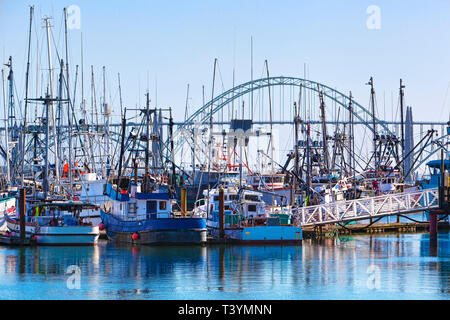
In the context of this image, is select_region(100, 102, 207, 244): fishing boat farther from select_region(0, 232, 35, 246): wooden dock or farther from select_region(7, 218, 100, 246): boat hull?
select_region(0, 232, 35, 246): wooden dock

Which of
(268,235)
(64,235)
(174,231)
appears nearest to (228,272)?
(174,231)

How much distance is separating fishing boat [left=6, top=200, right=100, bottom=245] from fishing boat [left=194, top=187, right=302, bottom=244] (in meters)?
9.23

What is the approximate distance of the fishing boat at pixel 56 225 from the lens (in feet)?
203

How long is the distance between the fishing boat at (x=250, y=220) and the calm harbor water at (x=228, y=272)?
3.39ft

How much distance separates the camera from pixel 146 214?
6406 cm

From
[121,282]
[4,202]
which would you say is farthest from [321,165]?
[121,282]

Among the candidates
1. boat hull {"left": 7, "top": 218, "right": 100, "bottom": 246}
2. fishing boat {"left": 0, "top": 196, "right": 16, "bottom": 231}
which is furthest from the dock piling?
fishing boat {"left": 0, "top": 196, "right": 16, "bottom": 231}

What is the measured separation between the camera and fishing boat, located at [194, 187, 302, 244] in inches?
2466

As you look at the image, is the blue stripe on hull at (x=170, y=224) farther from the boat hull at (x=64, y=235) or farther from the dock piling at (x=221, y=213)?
the boat hull at (x=64, y=235)

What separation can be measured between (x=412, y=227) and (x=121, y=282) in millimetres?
45471

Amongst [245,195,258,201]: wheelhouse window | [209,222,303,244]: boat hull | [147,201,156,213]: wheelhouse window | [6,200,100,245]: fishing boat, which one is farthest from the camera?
[245,195,258,201]: wheelhouse window

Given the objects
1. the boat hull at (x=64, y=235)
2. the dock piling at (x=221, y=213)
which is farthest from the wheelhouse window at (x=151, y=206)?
the dock piling at (x=221, y=213)

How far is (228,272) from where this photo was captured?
47969 millimetres
